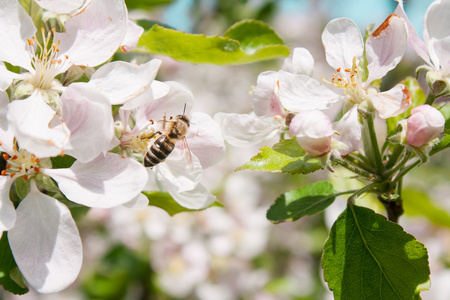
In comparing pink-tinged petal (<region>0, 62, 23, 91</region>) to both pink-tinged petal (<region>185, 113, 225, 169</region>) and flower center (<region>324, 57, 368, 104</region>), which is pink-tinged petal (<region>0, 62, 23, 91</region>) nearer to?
pink-tinged petal (<region>185, 113, 225, 169</region>)

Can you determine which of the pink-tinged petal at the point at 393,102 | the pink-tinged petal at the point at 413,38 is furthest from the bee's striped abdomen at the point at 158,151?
the pink-tinged petal at the point at 413,38

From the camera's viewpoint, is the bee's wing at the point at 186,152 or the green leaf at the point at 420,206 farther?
the green leaf at the point at 420,206

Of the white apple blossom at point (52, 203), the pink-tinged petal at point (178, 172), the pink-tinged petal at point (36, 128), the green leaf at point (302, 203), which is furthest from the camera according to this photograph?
the green leaf at point (302, 203)

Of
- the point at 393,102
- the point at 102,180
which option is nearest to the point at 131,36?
the point at 102,180

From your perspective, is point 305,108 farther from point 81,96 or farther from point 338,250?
point 81,96

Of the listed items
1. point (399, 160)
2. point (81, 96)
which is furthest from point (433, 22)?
point (81, 96)

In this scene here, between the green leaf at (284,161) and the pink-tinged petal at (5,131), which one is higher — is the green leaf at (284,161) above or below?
below

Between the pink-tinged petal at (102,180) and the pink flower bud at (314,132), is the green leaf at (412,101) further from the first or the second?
the pink-tinged petal at (102,180)

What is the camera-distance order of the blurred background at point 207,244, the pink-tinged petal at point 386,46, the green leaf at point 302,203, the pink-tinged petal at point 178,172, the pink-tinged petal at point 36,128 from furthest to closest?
the blurred background at point 207,244 → the green leaf at point 302,203 → the pink-tinged petal at point 178,172 → the pink-tinged petal at point 386,46 → the pink-tinged petal at point 36,128

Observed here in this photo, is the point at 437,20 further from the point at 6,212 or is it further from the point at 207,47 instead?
the point at 6,212
